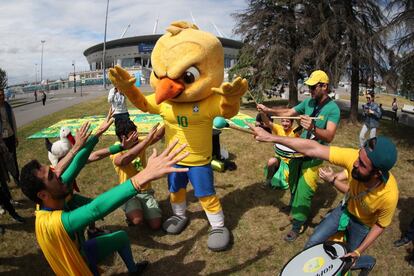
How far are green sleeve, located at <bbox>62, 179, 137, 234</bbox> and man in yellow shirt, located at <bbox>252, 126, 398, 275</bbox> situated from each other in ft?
4.47

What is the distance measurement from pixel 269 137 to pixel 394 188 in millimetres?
1175

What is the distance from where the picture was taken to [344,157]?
2.91 metres

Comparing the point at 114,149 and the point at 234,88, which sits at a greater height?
the point at 234,88

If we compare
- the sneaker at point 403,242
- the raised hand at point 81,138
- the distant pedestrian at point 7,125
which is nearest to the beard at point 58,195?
the raised hand at point 81,138

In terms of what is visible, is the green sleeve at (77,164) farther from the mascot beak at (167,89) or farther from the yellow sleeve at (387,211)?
the yellow sleeve at (387,211)

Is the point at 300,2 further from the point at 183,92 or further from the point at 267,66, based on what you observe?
the point at 183,92

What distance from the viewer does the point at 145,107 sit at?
14.1 ft

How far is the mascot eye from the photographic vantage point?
A: 379 cm

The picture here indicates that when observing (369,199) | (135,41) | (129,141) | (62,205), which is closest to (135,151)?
(129,141)

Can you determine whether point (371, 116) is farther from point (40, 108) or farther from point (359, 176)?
point (40, 108)

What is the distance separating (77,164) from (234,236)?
246cm

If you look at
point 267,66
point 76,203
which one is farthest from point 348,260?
point 267,66

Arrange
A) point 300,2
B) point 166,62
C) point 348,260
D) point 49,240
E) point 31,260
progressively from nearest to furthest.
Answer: point 49,240
point 348,260
point 166,62
point 31,260
point 300,2

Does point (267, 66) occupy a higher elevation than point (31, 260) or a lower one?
higher
